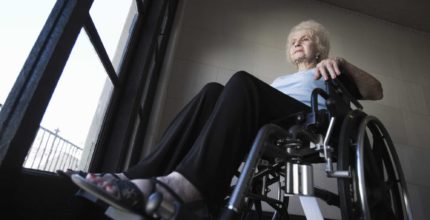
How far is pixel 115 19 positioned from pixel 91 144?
0.45 m

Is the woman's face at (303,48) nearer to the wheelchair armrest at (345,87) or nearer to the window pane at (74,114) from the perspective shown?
the wheelchair armrest at (345,87)

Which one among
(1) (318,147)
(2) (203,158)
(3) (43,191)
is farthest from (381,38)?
(3) (43,191)

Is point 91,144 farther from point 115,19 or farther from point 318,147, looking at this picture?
point 318,147

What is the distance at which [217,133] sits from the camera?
568 mm

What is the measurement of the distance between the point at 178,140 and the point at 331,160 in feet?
1.33

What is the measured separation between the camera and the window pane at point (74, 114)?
622mm

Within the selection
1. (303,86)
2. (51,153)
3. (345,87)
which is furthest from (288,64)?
(51,153)

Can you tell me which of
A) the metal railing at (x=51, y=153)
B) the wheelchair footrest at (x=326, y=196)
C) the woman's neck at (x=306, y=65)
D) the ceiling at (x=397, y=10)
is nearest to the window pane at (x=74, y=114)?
the metal railing at (x=51, y=153)

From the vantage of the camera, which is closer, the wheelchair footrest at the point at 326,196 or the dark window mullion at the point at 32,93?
the dark window mullion at the point at 32,93

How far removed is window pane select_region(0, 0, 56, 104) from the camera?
0.49 meters

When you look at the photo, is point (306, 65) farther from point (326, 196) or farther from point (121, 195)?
point (121, 195)

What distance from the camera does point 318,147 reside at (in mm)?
727

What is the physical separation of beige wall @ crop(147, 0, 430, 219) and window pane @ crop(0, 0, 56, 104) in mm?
1003

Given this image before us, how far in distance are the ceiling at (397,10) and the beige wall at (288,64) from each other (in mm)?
55
